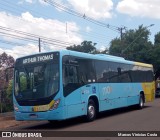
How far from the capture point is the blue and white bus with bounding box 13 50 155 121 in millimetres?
14453

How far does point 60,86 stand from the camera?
14.4 metres

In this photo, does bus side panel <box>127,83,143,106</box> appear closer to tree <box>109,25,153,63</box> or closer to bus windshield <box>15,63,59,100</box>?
bus windshield <box>15,63,59,100</box>

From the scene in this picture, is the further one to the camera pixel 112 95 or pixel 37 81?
pixel 112 95

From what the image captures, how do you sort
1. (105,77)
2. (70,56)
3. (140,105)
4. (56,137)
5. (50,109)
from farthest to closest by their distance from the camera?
(140,105) < (105,77) < (70,56) < (50,109) < (56,137)

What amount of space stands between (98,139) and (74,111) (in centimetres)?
419

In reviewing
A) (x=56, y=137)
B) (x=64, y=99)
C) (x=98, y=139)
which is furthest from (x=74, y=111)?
(x=98, y=139)

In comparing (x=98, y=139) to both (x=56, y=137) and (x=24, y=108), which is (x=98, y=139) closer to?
(x=56, y=137)

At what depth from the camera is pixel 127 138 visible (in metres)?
11.1

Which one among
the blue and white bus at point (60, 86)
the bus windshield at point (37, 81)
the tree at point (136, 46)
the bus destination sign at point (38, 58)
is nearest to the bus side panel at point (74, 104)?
the blue and white bus at point (60, 86)

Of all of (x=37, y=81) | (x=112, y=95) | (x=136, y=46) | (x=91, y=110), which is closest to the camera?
(x=37, y=81)

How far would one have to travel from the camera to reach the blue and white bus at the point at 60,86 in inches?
569

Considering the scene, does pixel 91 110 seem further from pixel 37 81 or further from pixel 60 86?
pixel 37 81

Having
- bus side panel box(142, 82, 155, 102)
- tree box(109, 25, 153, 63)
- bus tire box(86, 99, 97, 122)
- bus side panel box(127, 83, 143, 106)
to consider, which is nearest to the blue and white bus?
bus tire box(86, 99, 97, 122)

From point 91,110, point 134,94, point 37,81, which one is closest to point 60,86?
point 37,81
